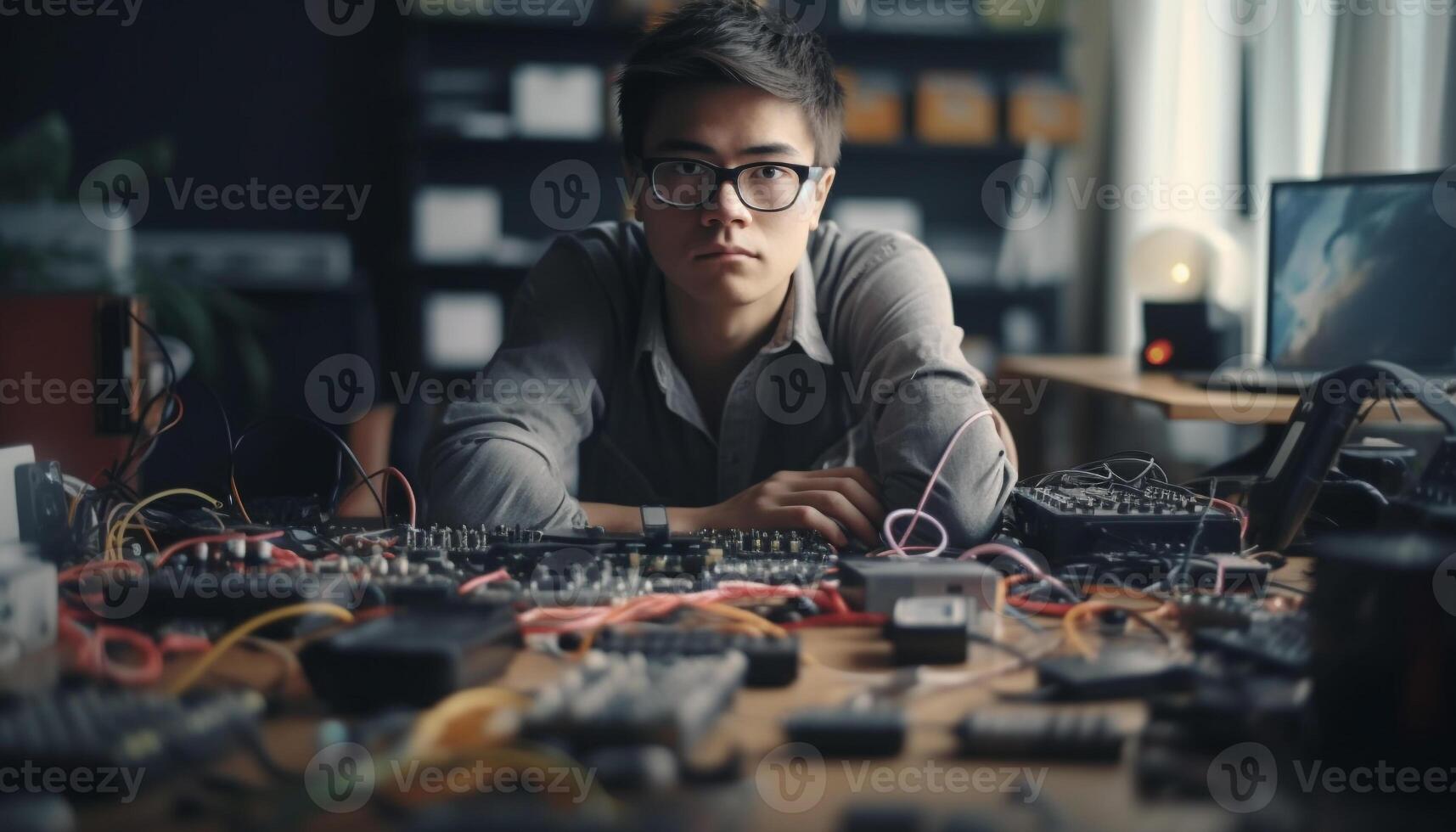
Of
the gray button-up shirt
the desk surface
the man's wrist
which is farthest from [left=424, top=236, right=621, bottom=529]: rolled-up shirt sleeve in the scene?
the desk surface

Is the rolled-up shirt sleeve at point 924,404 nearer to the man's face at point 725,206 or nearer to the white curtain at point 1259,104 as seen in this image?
the man's face at point 725,206

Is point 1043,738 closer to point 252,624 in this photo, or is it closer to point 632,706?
point 632,706

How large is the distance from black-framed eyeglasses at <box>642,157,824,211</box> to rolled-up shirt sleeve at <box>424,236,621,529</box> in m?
0.25

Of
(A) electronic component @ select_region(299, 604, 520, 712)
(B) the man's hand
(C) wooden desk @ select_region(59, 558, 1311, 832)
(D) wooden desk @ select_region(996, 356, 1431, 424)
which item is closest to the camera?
(C) wooden desk @ select_region(59, 558, 1311, 832)

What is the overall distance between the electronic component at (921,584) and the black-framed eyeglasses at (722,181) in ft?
2.23

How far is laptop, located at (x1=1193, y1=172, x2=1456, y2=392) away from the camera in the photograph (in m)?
1.94

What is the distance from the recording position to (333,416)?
310 cm

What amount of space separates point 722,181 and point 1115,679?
903 millimetres

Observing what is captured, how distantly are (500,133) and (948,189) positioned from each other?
1.56 meters

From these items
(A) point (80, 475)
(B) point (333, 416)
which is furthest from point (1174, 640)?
(B) point (333, 416)

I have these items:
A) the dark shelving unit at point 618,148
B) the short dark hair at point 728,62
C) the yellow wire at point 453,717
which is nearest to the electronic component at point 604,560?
the yellow wire at point 453,717

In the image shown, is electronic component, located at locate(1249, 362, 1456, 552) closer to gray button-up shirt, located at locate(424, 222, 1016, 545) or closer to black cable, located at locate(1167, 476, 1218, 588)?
black cable, located at locate(1167, 476, 1218, 588)

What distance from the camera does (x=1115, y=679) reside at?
2.17 ft

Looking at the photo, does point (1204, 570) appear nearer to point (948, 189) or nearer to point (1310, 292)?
point (1310, 292)
